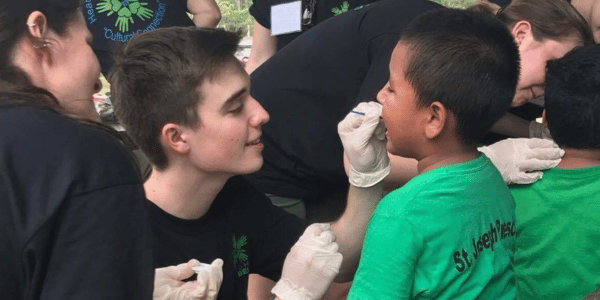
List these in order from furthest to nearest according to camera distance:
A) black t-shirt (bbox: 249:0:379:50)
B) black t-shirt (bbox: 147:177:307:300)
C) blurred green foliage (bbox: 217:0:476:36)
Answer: blurred green foliage (bbox: 217:0:476:36)
black t-shirt (bbox: 249:0:379:50)
black t-shirt (bbox: 147:177:307:300)

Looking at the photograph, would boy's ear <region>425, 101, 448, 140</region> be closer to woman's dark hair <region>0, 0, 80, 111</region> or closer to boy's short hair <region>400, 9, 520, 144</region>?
boy's short hair <region>400, 9, 520, 144</region>

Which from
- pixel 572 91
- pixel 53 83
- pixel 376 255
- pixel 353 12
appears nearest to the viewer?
pixel 53 83

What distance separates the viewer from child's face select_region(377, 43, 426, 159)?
3.66 feet

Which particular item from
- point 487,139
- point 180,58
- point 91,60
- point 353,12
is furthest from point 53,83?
point 487,139

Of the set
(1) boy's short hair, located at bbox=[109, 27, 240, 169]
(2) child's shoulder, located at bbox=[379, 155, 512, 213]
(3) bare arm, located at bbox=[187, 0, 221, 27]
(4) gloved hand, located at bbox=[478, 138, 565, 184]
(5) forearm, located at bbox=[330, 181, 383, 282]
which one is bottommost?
(5) forearm, located at bbox=[330, 181, 383, 282]

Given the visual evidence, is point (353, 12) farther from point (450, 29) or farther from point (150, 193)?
point (150, 193)

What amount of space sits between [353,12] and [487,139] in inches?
27.9

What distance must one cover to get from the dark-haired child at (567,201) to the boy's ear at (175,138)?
794mm

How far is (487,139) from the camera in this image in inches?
78.2

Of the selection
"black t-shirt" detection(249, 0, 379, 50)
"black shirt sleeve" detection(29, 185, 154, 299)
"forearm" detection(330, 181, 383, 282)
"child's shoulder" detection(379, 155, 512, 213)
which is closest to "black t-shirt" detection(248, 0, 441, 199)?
"forearm" detection(330, 181, 383, 282)

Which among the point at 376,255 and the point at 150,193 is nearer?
the point at 376,255

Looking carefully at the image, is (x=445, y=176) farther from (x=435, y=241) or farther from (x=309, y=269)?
(x=309, y=269)

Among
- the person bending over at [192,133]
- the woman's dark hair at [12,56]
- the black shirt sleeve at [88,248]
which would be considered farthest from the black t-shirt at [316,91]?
the black shirt sleeve at [88,248]

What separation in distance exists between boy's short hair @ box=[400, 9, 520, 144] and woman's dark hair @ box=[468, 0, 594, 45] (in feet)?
1.37
